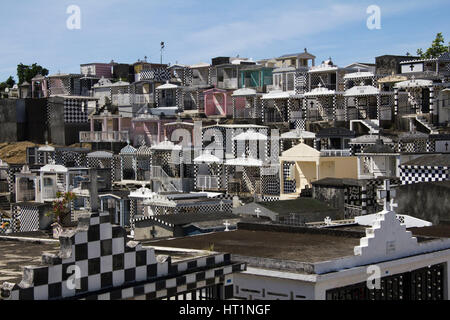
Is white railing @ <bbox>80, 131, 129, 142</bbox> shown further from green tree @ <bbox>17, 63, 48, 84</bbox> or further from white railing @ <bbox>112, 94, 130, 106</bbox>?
green tree @ <bbox>17, 63, 48, 84</bbox>

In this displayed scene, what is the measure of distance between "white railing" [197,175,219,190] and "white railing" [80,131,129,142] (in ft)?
41.6

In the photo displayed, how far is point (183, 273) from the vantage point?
11969mm

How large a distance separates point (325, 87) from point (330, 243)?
4035 centimetres

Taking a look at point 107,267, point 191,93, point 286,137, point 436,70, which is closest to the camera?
point 107,267

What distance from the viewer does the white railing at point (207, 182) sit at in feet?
152

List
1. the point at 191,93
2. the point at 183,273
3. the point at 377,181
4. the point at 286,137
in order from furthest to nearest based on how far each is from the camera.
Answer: the point at 191,93 < the point at 286,137 < the point at 377,181 < the point at 183,273

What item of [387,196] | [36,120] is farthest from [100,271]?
[36,120]

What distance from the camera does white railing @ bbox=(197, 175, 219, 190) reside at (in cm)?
4631

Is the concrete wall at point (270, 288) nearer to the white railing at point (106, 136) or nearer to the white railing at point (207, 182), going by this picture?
the white railing at point (207, 182)

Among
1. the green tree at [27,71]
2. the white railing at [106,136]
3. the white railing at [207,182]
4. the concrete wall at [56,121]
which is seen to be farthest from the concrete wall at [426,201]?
the green tree at [27,71]

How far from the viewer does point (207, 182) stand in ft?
153

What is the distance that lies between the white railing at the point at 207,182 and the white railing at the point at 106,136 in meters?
12.7

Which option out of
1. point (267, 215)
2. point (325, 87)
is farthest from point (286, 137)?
point (267, 215)
